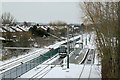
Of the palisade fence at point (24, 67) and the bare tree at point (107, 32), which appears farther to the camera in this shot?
the palisade fence at point (24, 67)

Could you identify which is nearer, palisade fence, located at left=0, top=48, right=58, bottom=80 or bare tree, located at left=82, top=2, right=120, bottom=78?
bare tree, located at left=82, top=2, right=120, bottom=78

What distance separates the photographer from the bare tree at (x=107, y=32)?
168 inches

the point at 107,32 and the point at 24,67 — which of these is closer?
the point at 107,32

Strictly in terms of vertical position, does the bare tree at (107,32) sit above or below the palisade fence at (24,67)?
above

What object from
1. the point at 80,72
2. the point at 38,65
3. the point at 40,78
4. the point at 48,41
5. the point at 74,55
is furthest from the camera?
the point at 48,41

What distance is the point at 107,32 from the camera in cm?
438

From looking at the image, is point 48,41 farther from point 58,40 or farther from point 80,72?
point 80,72

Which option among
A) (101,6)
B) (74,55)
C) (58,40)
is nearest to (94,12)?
(101,6)

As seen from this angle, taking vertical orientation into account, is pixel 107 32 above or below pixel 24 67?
above

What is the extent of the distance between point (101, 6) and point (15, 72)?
209 cm

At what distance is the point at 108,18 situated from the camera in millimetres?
4332

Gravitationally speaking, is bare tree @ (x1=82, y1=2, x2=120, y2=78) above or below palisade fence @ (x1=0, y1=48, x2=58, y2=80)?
above

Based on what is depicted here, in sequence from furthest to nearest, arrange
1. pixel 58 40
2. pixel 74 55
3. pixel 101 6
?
pixel 58 40 → pixel 74 55 → pixel 101 6

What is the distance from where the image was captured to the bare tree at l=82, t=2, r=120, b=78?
4.26 m
